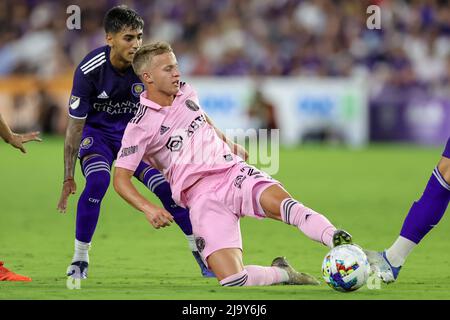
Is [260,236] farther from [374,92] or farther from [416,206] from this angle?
[374,92]

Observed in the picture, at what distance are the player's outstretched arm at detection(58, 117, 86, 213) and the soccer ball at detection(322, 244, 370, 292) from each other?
2.20 meters

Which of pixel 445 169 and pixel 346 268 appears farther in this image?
pixel 445 169

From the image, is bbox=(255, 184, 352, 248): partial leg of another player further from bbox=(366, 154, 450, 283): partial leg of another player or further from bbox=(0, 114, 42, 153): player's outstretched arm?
bbox=(0, 114, 42, 153): player's outstretched arm

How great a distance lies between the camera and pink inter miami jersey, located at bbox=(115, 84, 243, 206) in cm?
731

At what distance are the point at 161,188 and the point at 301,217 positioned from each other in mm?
1532

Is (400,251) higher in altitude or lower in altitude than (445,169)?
lower

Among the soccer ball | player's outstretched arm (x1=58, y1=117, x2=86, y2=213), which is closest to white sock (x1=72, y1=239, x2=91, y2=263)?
player's outstretched arm (x1=58, y1=117, x2=86, y2=213)

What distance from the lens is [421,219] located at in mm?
7324

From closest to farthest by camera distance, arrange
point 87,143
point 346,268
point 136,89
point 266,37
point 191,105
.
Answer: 1. point 346,268
2. point 191,105
3. point 87,143
4. point 136,89
5. point 266,37

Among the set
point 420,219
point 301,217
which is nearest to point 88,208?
point 301,217

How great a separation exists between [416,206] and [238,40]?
17.6 metres

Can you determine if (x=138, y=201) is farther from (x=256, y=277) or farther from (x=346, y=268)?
(x=346, y=268)

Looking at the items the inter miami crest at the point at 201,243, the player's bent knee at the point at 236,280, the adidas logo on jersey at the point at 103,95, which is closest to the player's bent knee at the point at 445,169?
the player's bent knee at the point at 236,280

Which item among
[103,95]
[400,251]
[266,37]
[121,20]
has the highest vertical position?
[121,20]
